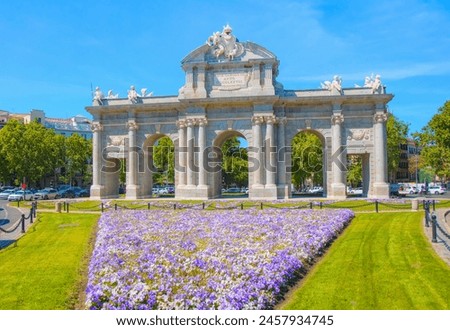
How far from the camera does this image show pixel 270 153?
46.5 meters

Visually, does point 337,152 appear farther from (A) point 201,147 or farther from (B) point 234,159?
(B) point 234,159

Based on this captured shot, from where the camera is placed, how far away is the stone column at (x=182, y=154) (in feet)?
160

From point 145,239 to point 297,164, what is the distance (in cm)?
5418

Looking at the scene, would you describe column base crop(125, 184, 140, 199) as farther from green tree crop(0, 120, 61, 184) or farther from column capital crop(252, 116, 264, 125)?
green tree crop(0, 120, 61, 184)

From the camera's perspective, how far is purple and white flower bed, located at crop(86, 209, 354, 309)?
462 inches

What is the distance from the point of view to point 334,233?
21875 mm

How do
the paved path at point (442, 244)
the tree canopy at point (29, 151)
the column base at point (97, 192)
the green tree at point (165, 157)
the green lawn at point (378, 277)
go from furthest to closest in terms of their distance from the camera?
1. the green tree at point (165, 157)
2. the tree canopy at point (29, 151)
3. the column base at point (97, 192)
4. the paved path at point (442, 244)
5. the green lawn at point (378, 277)

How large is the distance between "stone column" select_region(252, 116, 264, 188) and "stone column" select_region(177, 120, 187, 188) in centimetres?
818

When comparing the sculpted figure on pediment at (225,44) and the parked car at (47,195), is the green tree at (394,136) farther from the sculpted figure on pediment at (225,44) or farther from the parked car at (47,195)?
the parked car at (47,195)

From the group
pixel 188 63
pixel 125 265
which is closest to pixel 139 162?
pixel 188 63

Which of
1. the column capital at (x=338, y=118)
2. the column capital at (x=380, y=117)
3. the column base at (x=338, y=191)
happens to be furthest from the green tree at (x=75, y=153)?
the column capital at (x=380, y=117)

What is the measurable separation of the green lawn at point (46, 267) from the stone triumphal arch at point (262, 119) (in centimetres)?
2310

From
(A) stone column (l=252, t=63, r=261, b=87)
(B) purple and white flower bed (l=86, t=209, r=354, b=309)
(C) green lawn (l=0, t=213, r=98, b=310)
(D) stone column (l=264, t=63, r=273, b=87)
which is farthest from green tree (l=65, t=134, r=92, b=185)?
(B) purple and white flower bed (l=86, t=209, r=354, b=309)

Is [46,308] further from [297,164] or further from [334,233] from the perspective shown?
[297,164]
